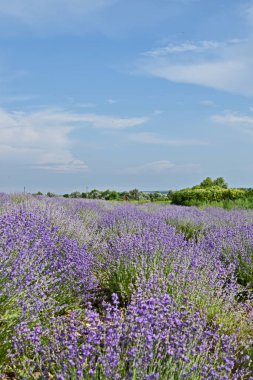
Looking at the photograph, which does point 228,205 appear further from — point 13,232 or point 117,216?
point 13,232

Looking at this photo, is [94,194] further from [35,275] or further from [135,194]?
[35,275]

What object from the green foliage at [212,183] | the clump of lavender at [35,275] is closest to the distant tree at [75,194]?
the green foliage at [212,183]

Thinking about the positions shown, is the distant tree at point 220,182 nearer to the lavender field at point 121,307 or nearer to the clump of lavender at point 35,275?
the lavender field at point 121,307

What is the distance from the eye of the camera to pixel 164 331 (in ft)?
7.97

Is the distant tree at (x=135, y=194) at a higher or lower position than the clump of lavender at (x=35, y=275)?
higher

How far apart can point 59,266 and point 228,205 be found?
342 inches

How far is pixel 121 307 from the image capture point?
404 cm

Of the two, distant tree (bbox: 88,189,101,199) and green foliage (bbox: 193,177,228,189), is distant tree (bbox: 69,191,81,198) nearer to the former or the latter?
distant tree (bbox: 88,189,101,199)

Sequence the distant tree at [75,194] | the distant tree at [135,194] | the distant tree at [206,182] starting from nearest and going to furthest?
the distant tree at [206,182]
the distant tree at [75,194]
the distant tree at [135,194]

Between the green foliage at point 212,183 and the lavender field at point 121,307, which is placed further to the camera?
the green foliage at point 212,183

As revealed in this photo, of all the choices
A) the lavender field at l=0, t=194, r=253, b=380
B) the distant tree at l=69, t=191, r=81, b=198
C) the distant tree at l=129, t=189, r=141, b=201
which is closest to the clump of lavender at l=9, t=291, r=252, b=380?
the lavender field at l=0, t=194, r=253, b=380

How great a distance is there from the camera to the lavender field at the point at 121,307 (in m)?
2.27

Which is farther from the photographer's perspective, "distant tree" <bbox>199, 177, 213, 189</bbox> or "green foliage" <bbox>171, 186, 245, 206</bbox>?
"distant tree" <bbox>199, 177, 213, 189</bbox>

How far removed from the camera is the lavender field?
89.3 inches
